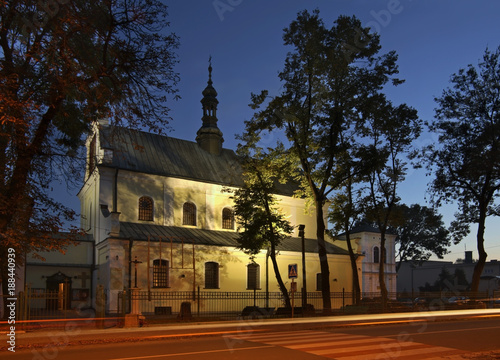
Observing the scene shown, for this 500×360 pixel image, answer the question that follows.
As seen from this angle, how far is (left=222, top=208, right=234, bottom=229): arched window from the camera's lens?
3725 centimetres

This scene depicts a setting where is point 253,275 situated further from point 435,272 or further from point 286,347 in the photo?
point 435,272

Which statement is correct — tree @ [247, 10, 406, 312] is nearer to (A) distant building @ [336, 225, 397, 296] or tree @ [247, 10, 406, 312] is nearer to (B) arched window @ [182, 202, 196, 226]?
(B) arched window @ [182, 202, 196, 226]

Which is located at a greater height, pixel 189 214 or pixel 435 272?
pixel 189 214

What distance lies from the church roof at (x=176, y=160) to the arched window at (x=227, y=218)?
88.1 inches

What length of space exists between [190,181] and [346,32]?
52.6ft

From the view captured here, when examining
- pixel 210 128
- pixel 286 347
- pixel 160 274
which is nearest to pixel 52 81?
pixel 286 347

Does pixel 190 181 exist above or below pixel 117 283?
above

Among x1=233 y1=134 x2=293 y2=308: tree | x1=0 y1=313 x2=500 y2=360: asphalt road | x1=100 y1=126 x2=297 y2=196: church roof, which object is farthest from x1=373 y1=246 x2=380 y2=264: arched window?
x1=0 y1=313 x2=500 y2=360: asphalt road

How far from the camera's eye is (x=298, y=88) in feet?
89.0

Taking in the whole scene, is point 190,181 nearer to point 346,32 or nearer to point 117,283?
point 117,283

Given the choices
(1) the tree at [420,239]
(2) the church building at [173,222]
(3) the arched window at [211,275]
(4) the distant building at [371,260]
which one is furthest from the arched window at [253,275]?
(1) the tree at [420,239]

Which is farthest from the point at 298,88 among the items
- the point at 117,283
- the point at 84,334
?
the point at 84,334

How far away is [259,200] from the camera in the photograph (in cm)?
2891

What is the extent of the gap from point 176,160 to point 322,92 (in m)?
14.5
